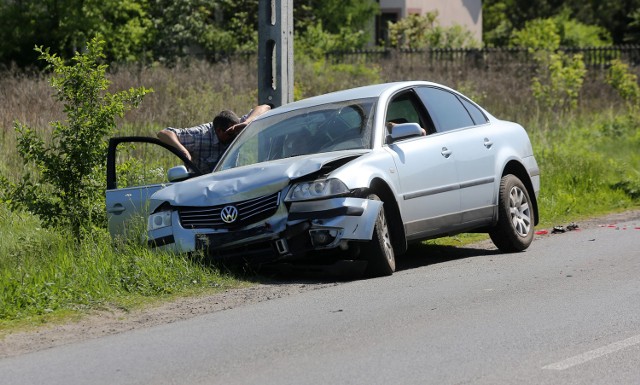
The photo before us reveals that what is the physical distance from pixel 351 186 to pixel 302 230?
0.52 metres

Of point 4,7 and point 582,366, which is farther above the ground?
point 4,7

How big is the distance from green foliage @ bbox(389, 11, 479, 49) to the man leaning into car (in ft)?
85.8

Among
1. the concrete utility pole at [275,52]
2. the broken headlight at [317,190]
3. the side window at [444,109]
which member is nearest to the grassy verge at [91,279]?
the broken headlight at [317,190]

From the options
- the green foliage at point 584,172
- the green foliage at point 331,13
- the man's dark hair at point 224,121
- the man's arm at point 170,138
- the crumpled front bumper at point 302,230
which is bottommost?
the green foliage at point 584,172

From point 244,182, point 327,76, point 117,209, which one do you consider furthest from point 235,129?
point 327,76

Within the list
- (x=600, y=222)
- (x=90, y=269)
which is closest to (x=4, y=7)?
(x=600, y=222)

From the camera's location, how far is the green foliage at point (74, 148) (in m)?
12.0

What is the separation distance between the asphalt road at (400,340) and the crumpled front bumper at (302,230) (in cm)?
42

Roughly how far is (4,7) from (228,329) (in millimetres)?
23172

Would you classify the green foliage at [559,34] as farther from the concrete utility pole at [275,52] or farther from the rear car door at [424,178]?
the rear car door at [424,178]

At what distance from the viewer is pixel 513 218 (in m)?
12.2

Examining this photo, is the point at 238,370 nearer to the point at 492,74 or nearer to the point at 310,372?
the point at 310,372

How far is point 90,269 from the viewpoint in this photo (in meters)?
10.0

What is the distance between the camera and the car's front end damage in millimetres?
10016
